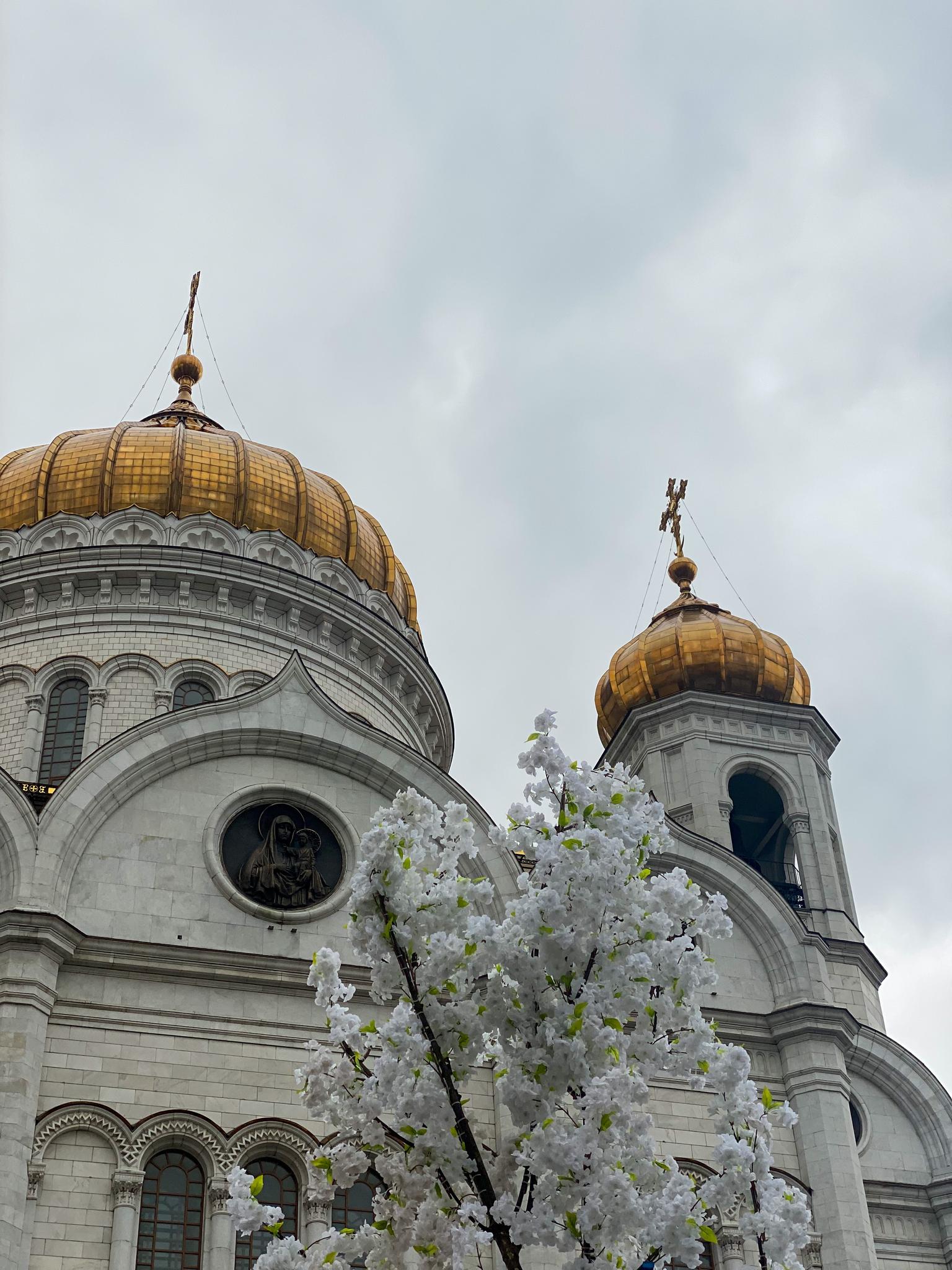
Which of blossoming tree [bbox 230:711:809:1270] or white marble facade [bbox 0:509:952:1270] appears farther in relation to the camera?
white marble facade [bbox 0:509:952:1270]

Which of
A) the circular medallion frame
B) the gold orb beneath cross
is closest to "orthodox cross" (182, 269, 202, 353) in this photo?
the gold orb beneath cross

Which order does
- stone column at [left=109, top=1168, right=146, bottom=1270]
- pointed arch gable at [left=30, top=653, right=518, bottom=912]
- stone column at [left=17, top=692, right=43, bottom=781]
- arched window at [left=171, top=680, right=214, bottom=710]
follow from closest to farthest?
1. stone column at [left=109, top=1168, right=146, bottom=1270]
2. pointed arch gable at [left=30, top=653, right=518, bottom=912]
3. stone column at [left=17, top=692, right=43, bottom=781]
4. arched window at [left=171, top=680, right=214, bottom=710]

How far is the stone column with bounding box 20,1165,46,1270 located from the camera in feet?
47.2

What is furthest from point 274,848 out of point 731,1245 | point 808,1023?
point 808,1023

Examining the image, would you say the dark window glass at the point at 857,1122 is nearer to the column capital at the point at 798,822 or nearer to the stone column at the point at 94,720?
the column capital at the point at 798,822

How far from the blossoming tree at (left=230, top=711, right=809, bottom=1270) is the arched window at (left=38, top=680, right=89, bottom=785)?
46.2 feet

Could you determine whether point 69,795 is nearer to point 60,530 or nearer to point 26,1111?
point 26,1111

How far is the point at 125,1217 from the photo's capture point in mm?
14883

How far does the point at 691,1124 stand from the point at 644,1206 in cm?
855

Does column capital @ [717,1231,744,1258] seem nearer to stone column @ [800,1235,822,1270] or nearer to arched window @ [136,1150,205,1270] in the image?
stone column @ [800,1235,822,1270]

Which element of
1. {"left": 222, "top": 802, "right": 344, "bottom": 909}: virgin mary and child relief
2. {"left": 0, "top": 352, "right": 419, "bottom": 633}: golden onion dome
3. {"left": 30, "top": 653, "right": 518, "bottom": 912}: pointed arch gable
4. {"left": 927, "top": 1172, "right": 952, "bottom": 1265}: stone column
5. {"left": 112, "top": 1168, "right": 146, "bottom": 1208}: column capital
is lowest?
{"left": 112, "top": 1168, "right": 146, "bottom": 1208}: column capital

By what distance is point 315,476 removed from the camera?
28.6m

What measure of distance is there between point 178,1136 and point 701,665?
46.9 feet

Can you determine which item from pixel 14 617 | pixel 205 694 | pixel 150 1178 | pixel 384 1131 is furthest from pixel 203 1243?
pixel 14 617
